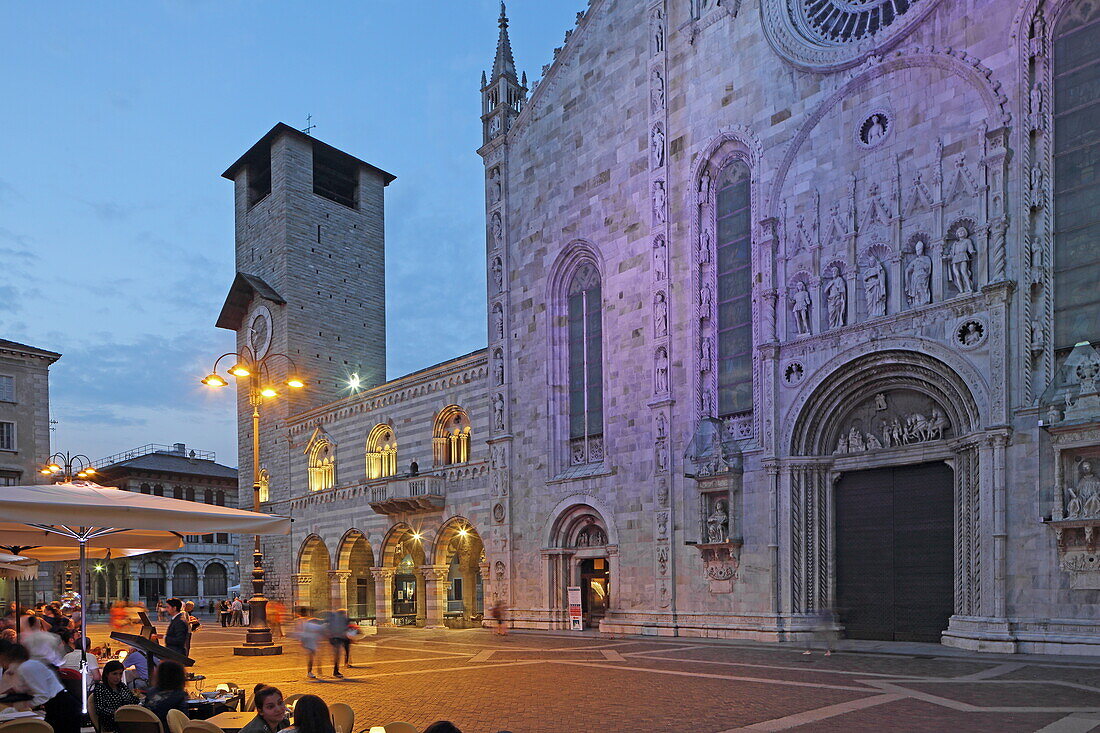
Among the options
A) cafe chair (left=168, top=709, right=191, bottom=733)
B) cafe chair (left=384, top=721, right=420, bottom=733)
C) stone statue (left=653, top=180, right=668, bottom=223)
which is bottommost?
cafe chair (left=168, top=709, right=191, bottom=733)

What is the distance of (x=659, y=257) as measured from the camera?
86.0 feet

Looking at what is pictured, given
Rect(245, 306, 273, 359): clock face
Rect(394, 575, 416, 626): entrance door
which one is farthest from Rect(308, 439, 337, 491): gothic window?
Rect(394, 575, 416, 626): entrance door

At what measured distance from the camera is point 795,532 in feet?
73.1

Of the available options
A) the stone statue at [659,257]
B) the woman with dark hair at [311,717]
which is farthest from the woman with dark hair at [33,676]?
the stone statue at [659,257]

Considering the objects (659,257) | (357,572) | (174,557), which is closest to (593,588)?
(659,257)

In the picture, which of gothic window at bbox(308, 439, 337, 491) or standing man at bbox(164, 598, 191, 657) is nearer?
standing man at bbox(164, 598, 191, 657)

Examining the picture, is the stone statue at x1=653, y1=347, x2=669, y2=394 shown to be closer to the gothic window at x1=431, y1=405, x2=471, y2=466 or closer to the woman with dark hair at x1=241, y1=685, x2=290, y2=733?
the gothic window at x1=431, y1=405, x2=471, y2=466

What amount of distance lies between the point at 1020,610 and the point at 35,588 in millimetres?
51424

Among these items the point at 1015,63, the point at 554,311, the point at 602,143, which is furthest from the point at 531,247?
the point at 1015,63

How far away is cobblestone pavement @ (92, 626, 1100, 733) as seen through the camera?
37.5 ft

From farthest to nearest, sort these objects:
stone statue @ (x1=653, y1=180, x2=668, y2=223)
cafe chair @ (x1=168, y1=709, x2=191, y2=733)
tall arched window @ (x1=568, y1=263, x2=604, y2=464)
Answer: tall arched window @ (x1=568, y1=263, x2=604, y2=464) < stone statue @ (x1=653, y1=180, x2=668, y2=223) < cafe chair @ (x1=168, y1=709, x2=191, y2=733)

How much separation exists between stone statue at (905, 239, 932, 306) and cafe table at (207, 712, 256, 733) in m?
16.6

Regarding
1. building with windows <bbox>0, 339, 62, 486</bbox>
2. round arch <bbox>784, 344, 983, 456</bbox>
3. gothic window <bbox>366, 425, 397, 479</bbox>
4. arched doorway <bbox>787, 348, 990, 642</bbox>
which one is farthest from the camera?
building with windows <bbox>0, 339, 62, 486</bbox>

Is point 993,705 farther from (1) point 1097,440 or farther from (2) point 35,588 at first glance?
(2) point 35,588
